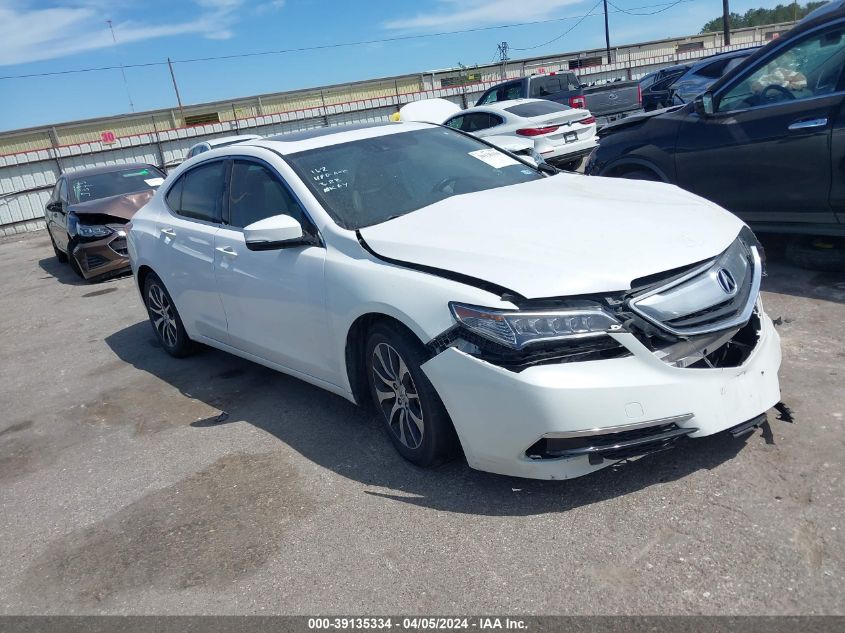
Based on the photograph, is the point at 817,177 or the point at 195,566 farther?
the point at 817,177

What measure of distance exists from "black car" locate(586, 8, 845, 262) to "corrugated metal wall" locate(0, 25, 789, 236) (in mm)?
19175

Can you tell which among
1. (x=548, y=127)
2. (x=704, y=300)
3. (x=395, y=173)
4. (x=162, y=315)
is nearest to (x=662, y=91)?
(x=548, y=127)

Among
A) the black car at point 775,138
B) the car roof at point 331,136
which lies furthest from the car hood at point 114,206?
the black car at point 775,138

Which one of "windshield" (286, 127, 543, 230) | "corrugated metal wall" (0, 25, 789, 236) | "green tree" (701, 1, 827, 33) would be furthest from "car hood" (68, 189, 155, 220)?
"green tree" (701, 1, 827, 33)

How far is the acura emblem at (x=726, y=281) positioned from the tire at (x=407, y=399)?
134 cm

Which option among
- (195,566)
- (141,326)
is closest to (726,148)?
(195,566)

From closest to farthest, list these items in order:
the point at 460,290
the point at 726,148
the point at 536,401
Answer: the point at 536,401, the point at 460,290, the point at 726,148

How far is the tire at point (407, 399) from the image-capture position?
132 inches

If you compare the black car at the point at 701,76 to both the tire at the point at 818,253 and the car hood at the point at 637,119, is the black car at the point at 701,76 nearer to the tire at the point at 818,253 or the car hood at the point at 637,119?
the car hood at the point at 637,119

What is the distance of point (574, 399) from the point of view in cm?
290

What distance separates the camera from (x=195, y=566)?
10.6 feet

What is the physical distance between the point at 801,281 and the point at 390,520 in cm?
403

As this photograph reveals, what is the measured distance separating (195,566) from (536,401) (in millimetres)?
1658

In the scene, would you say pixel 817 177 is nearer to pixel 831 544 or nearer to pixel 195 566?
pixel 831 544
